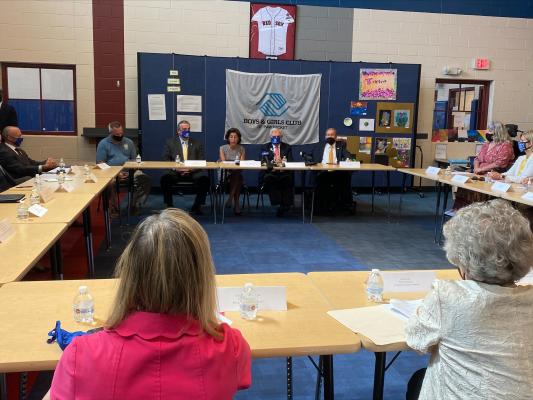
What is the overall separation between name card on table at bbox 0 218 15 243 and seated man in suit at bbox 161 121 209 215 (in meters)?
3.78

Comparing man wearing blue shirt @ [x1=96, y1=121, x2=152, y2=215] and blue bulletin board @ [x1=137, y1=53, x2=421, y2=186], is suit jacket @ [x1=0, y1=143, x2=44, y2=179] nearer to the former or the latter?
man wearing blue shirt @ [x1=96, y1=121, x2=152, y2=215]

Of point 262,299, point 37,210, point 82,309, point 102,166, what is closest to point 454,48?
point 102,166

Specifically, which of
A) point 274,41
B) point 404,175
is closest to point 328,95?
point 274,41

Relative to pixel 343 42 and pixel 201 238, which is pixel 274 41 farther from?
pixel 201 238

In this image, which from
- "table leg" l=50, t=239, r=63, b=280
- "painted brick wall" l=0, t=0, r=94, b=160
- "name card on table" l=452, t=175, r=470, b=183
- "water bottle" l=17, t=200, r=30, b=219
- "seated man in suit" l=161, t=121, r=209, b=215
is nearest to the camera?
"water bottle" l=17, t=200, r=30, b=219

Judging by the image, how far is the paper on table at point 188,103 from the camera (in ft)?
26.3

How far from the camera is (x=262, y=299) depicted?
1771 mm

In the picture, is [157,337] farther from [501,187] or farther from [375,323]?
[501,187]

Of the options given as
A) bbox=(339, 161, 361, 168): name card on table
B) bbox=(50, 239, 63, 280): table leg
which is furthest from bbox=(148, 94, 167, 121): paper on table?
bbox=(50, 239, 63, 280): table leg

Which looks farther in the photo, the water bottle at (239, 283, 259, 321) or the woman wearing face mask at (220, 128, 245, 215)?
the woman wearing face mask at (220, 128, 245, 215)

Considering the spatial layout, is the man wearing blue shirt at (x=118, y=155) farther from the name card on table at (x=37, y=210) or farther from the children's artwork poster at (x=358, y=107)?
the children's artwork poster at (x=358, y=107)

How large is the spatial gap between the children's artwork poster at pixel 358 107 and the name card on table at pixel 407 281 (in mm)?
6758

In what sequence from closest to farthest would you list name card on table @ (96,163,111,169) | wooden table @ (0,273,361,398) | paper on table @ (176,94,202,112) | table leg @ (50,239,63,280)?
wooden table @ (0,273,361,398), table leg @ (50,239,63,280), name card on table @ (96,163,111,169), paper on table @ (176,94,202,112)

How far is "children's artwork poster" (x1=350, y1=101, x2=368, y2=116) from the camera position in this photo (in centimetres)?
853
